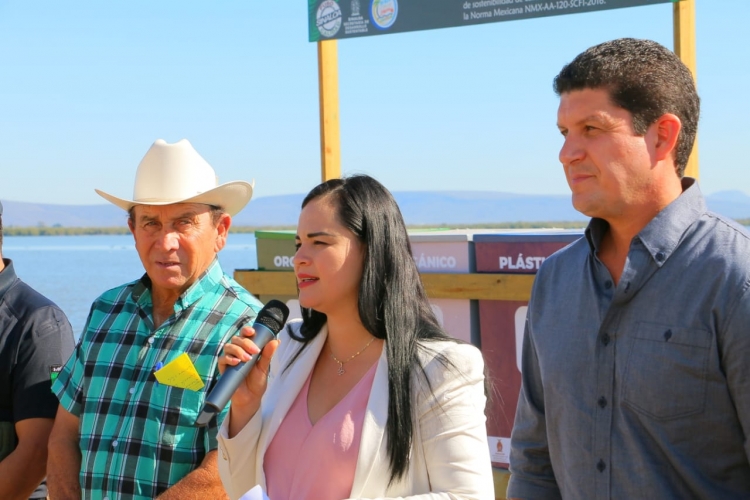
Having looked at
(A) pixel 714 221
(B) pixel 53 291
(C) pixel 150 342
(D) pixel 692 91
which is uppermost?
(D) pixel 692 91

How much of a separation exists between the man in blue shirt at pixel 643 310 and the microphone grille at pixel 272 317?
724 mm

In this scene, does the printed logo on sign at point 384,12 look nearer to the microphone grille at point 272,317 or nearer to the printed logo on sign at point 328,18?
the printed logo on sign at point 328,18

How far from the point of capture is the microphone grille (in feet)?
7.54

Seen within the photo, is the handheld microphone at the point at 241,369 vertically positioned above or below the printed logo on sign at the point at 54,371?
above

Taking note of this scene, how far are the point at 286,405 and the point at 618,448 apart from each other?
2.97 feet

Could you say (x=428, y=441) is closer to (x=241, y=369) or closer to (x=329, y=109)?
(x=241, y=369)

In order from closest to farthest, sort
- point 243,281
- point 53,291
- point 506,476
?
1. point 506,476
2. point 243,281
3. point 53,291

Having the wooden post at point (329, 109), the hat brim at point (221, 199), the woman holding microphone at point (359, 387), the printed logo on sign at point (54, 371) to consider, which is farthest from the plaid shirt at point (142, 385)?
the wooden post at point (329, 109)

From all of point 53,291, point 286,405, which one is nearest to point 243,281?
point 286,405

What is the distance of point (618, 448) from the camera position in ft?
6.08

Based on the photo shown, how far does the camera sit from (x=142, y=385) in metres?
2.92

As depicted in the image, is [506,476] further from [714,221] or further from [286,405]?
[714,221]

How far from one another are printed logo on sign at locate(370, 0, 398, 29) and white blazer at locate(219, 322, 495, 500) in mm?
2656

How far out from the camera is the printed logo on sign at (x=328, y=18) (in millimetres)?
4676
